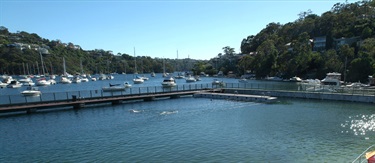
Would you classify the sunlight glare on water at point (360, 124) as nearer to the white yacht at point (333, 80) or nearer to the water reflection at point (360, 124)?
the water reflection at point (360, 124)

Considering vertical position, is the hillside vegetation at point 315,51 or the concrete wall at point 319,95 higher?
the hillside vegetation at point 315,51

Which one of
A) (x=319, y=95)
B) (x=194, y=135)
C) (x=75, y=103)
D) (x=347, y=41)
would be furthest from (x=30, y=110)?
(x=347, y=41)

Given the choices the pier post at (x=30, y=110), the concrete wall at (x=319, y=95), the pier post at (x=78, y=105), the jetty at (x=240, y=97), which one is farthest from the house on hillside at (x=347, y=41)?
the pier post at (x=30, y=110)

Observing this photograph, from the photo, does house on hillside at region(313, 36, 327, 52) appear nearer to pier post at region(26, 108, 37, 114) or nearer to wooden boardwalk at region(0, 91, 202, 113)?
wooden boardwalk at region(0, 91, 202, 113)

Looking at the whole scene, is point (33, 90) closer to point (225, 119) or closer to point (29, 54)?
point (225, 119)

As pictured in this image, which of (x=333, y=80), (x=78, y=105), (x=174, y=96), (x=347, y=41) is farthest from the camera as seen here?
(x=347, y=41)

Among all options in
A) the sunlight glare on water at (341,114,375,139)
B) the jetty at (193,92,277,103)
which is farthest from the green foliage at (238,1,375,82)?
the sunlight glare on water at (341,114,375,139)

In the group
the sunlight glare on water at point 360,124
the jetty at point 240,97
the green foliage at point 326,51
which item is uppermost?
the green foliage at point 326,51

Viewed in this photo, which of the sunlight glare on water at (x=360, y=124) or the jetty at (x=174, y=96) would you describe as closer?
the sunlight glare on water at (x=360, y=124)

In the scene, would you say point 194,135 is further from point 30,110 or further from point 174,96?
point 174,96

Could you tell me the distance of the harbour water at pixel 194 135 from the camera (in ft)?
60.4

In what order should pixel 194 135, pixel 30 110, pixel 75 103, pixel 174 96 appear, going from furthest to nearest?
pixel 174 96 → pixel 75 103 → pixel 30 110 → pixel 194 135

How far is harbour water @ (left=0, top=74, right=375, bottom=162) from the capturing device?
1841cm

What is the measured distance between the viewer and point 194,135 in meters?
23.6
